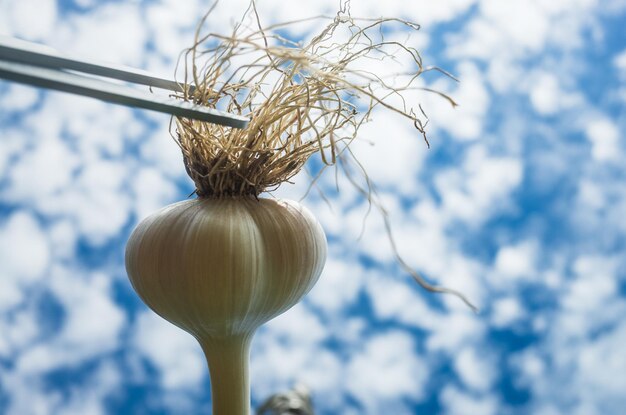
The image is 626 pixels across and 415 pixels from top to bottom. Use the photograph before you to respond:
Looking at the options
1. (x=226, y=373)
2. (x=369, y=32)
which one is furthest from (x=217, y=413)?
(x=369, y=32)

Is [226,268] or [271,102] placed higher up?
[271,102]

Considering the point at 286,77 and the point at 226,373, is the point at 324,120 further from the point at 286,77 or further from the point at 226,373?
the point at 226,373

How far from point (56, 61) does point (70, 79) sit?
37 millimetres

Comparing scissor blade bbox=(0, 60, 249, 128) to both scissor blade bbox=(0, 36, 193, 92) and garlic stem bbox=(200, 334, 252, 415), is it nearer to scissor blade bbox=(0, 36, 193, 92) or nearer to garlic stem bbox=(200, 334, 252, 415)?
scissor blade bbox=(0, 36, 193, 92)

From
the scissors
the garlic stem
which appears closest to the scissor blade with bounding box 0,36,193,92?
the scissors

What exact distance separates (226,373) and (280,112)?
0.18 meters

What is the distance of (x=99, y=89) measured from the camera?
0.93 feet

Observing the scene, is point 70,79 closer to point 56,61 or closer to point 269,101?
point 56,61

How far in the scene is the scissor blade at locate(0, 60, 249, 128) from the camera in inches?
10.8

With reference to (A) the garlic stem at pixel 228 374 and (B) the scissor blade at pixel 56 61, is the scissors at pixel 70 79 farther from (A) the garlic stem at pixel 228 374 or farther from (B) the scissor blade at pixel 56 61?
(A) the garlic stem at pixel 228 374

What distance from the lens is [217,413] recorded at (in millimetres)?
411

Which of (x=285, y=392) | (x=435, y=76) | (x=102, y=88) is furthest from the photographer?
(x=435, y=76)

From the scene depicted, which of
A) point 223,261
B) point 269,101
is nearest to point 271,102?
point 269,101

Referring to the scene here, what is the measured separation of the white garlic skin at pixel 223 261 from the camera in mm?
353
